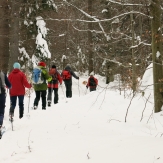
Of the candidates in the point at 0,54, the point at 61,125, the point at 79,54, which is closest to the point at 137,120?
the point at 61,125

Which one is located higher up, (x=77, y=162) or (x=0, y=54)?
(x=0, y=54)

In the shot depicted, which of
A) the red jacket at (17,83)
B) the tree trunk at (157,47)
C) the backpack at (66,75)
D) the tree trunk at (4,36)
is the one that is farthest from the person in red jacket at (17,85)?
the tree trunk at (4,36)

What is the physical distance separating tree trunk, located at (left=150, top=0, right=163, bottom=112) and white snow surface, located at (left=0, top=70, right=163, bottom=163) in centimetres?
46

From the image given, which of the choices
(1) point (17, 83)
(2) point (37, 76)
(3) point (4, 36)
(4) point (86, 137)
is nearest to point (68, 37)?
(3) point (4, 36)

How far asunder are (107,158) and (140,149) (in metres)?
0.58

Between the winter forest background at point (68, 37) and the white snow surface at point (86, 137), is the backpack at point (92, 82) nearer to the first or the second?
the winter forest background at point (68, 37)

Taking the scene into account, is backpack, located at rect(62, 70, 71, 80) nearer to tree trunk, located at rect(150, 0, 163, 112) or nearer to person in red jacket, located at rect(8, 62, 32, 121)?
person in red jacket, located at rect(8, 62, 32, 121)

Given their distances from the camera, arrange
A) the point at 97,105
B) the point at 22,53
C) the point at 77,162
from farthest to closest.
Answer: the point at 22,53 < the point at 97,105 < the point at 77,162

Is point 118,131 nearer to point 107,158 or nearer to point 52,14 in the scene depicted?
point 107,158


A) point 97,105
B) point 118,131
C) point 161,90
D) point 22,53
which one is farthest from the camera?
point 22,53

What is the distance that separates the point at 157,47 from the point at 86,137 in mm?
3161

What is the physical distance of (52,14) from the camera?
2003cm

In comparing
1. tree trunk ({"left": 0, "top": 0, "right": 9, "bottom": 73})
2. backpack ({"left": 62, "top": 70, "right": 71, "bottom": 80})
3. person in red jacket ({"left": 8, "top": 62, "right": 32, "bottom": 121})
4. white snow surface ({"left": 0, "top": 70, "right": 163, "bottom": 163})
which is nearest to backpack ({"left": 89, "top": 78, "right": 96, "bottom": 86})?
backpack ({"left": 62, "top": 70, "right": 71, "bottom": 80})

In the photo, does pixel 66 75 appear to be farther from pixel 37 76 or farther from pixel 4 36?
pixel 4 36
